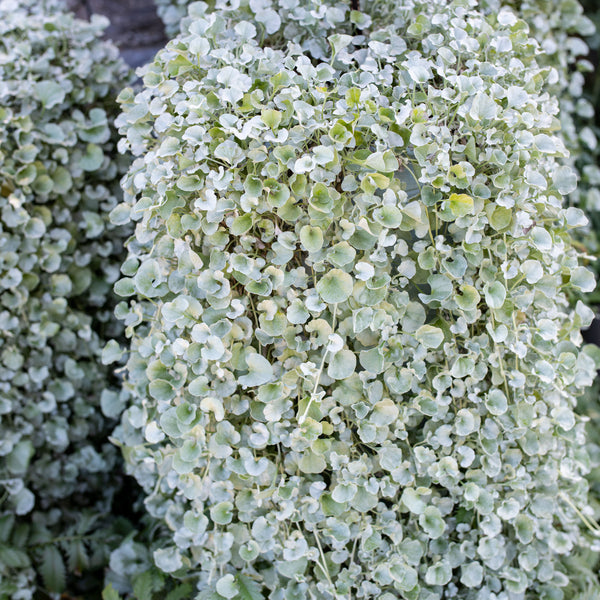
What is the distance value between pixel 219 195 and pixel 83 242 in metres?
0.91

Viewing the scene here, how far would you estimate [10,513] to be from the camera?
73.9 inches

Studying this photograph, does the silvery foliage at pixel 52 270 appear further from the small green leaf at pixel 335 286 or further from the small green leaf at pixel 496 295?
the small green leaf at pixel 496 295

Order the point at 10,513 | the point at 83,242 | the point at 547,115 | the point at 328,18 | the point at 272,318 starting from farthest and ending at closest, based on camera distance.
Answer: the point at 83,242
the point at 10,513
the point at 328,18
the point at 547,115
the point at 272,318

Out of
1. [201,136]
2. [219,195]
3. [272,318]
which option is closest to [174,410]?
[272,318]

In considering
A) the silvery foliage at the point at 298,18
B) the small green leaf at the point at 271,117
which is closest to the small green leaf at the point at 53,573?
the small green leaf at the point at 271,117

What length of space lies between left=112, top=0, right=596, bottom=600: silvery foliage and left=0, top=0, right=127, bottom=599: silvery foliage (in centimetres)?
55

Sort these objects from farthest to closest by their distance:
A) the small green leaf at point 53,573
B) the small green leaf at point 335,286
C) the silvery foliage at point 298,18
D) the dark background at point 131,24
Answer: the dark background at point 131,24 → the small green leaf at point 53,573 → the silvery foliage at point 298,18 → the small green leaf at point 335,286

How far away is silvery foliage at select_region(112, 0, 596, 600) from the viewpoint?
1.25 meters

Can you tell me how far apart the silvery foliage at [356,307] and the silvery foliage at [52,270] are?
1.80 feet

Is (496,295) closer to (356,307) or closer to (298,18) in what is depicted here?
(356,307)

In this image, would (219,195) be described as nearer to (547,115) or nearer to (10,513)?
(547,115)

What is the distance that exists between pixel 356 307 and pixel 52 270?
105cm

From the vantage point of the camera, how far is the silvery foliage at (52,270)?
183 centimetres

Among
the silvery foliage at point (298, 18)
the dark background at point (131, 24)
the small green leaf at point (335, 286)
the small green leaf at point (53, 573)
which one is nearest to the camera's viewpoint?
the small green leaf at point (335, 286)
